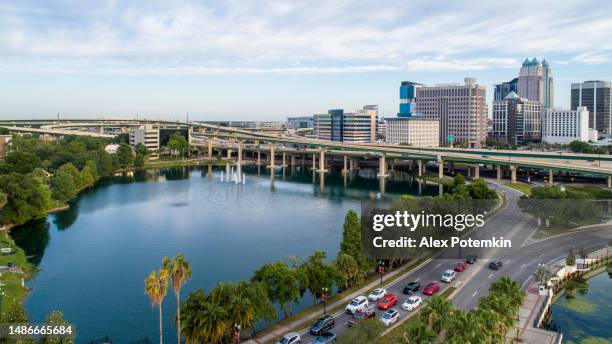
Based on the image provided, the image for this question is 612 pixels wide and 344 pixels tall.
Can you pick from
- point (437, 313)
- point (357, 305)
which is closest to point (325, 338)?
point (357, 305)

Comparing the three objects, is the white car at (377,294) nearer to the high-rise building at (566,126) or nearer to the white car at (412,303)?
the white car at (412,303)

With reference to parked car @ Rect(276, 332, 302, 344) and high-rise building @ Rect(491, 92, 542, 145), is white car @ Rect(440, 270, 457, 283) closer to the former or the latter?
parked car @ Rect(276, 332, 302, 344)

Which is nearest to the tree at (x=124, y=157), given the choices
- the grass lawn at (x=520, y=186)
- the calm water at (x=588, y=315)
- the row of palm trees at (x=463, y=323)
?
the grass lawn at (x=520, y=186)

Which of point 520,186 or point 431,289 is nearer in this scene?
point 431,289

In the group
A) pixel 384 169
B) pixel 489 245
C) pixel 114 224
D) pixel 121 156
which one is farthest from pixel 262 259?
pixel 121 156

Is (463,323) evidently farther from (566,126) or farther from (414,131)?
(566,126)

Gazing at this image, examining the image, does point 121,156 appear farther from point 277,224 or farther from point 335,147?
point 277,224

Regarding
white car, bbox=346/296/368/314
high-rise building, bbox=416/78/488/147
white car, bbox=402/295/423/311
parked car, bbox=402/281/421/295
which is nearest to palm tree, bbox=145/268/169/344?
white car, bbox=346/296/368/314
